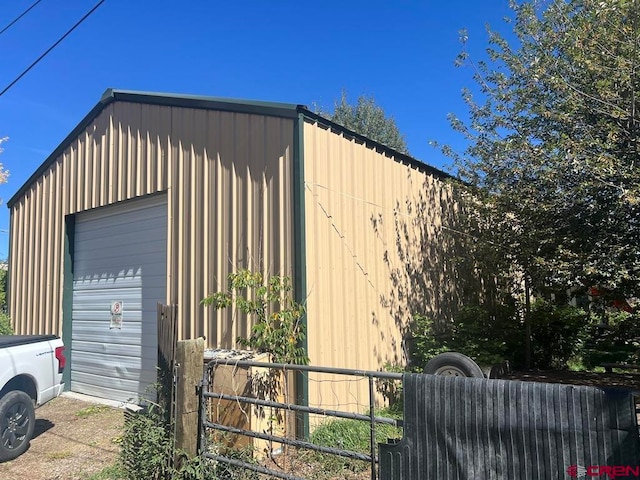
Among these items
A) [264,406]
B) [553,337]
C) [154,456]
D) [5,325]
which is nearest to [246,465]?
[264,406]

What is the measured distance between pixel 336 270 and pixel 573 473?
4183 millimetres

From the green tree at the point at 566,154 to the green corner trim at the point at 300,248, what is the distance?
395 centimetres

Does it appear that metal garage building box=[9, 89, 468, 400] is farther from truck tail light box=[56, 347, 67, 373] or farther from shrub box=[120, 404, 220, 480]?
shrub box=[120, 404, 220, 480]

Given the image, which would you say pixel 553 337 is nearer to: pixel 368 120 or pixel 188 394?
pixel 188 394

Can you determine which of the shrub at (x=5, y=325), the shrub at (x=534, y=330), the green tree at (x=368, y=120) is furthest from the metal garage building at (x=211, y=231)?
the green tree at (x=368, y=120)

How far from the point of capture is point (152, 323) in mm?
8359

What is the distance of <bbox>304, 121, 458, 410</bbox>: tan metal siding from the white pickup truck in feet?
11.8

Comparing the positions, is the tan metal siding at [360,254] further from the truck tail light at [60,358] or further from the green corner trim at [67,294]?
the green corner trim at [67,294]

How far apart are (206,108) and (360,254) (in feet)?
10.6

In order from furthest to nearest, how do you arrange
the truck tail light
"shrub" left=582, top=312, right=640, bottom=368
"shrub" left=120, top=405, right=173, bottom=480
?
1. "shrub" left=582, top=312, right=640, bottom=368
2. the truck tail light
3. "shrub" left=120, top=405, right=173, bottom=480

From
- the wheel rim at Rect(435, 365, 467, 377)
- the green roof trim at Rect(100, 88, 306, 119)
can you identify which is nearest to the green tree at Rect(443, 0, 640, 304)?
the wheel rim at Rect(435, 365, 467, 377)

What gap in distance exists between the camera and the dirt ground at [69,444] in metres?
5.29

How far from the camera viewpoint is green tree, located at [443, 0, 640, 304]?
691 centimetres

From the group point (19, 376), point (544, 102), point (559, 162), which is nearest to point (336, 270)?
point (559, 162)
